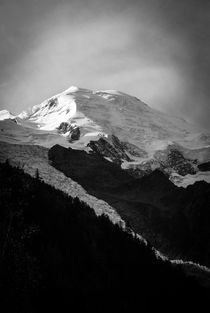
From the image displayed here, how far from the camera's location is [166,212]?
176375 mm

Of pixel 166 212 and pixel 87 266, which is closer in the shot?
pixel 87 266

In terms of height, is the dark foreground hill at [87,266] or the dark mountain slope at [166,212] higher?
the dark mountain slope at [166,212]

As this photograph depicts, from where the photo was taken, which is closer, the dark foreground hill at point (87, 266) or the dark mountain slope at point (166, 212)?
the dark foreground hill at point (87, 266)

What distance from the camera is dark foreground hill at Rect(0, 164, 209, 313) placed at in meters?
67.4

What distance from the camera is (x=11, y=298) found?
27.9 m

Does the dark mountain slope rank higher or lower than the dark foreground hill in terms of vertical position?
higher

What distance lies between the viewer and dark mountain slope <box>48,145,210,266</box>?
15150 cm

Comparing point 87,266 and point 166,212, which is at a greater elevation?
point 166,212

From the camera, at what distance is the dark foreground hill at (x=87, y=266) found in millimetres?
67438

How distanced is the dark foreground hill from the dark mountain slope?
40113 millimetres

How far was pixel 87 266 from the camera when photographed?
285 ft

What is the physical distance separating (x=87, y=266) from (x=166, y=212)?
9400cm

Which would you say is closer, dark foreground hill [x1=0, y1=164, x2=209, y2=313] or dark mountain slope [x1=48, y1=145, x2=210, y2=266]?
dark foreground hill [x1=0, y1=164, x2=209, y2=313]

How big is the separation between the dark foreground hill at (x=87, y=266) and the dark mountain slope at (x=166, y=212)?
40.1 m
